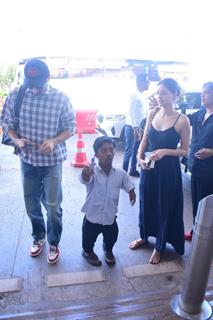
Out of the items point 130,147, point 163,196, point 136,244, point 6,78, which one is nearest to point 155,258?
point 136,244

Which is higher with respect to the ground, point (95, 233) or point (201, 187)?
point (201, 187)

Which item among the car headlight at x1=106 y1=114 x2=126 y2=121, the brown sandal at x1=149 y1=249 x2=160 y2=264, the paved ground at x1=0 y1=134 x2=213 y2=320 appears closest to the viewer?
the paved ground at x1=0 y1=134 x2=213 y2=320

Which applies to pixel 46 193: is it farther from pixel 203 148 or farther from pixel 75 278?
pixel 203 148

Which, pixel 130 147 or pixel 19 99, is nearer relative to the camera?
pixel 19 99

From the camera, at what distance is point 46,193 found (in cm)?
295

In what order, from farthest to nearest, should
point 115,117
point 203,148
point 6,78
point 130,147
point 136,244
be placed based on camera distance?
point 6,78, point 115,117, point 130,147, point 136,244, point 203,148

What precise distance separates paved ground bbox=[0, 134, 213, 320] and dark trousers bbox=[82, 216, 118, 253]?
18cm

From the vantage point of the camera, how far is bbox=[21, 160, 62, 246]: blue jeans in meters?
2.91

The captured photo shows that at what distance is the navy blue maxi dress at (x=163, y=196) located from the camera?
294cm

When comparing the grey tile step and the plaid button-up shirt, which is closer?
the grey tile step

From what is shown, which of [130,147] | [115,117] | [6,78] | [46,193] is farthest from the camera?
[6,78]

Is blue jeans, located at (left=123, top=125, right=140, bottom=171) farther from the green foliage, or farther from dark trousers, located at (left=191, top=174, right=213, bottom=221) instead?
the green foliage

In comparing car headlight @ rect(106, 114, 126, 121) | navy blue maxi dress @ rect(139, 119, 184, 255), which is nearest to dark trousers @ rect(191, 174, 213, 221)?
navy blue maxi dress @ rect(139, 119, 184, 255)

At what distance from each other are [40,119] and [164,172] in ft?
4.03
